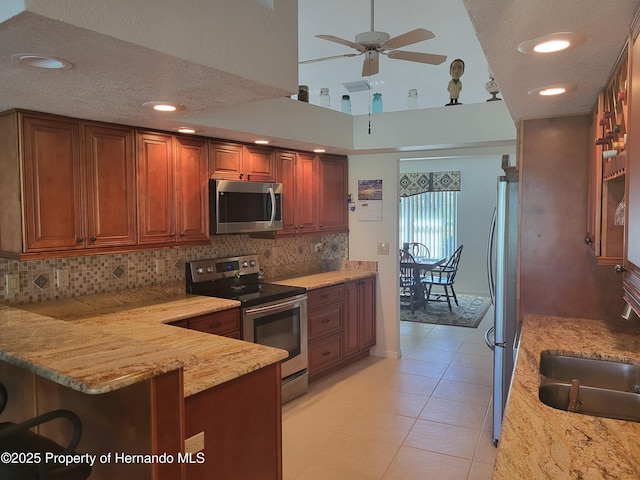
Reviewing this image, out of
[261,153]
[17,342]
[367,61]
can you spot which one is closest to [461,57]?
[367,61]

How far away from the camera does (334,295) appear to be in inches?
172

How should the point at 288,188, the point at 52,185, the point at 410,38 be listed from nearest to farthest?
1. the point at 52,185
2. the point at 410,38
3. the point at 288,188

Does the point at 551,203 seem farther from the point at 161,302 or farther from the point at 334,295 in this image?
the point at 161,302

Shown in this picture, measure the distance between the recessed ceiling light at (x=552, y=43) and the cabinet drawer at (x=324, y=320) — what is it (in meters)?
2.91

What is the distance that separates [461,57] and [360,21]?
3.70ft

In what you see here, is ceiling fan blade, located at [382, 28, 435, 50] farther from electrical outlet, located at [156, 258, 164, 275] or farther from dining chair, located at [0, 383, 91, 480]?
dining chair, located at [0, 383, 91, 480]

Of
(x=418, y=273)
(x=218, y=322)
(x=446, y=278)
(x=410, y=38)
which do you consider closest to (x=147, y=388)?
(x=218, y=322)

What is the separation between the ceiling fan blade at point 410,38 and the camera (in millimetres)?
2739

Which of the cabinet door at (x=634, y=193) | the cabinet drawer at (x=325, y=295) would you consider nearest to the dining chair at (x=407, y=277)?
the cabinet drawer at (x=325, y=295)

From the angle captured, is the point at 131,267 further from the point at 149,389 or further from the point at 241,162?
the point at 149,389

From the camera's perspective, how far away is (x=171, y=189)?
329 centimetres

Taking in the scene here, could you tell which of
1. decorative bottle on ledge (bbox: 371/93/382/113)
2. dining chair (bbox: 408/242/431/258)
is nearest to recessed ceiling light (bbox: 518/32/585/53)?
decorative bottle on ledge (bbox: 371/93/382/113)

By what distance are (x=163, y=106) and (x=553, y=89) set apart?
6.13 feet

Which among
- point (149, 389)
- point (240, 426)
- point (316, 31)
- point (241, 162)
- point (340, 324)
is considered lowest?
point (340, 324)
